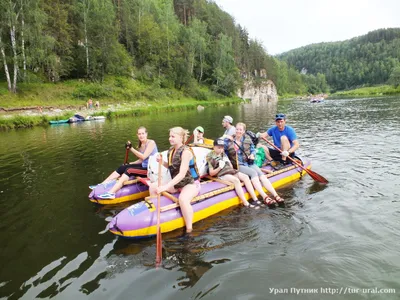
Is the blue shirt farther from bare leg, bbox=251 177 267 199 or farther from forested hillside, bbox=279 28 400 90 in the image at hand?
forested hillside, bbox=279 28 400 90

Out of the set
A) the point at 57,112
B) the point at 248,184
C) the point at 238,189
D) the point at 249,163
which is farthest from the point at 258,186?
the point at 57,112

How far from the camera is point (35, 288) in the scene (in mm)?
4184

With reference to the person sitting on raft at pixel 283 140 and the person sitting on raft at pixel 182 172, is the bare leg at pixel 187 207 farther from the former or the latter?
the person sitting on raft at pixel 283 140

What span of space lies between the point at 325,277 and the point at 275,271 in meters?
0.75

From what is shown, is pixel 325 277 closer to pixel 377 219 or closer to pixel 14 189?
pixel 377 219

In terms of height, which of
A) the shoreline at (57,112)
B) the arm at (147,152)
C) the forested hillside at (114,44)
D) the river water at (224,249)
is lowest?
the river water at (224,249)

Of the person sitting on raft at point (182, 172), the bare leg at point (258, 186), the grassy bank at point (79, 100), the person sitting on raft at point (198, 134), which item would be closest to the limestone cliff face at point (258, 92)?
the grassy bank at point (79, 100)

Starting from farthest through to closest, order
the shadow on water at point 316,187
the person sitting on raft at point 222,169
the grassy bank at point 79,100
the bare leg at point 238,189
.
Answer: the grassy bank at point 79,100
the shadow on water at point 316,187
the person sitting on raft at point 222,169
the bare leg at point 238,189

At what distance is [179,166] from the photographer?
5.92 m

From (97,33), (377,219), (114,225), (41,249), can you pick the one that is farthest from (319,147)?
(97,33)

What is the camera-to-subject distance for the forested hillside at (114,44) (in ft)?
97.7

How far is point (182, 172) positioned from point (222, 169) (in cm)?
190

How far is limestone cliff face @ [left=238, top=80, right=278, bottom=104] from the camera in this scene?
3134 inches

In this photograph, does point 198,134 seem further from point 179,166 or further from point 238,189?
point 179,166
